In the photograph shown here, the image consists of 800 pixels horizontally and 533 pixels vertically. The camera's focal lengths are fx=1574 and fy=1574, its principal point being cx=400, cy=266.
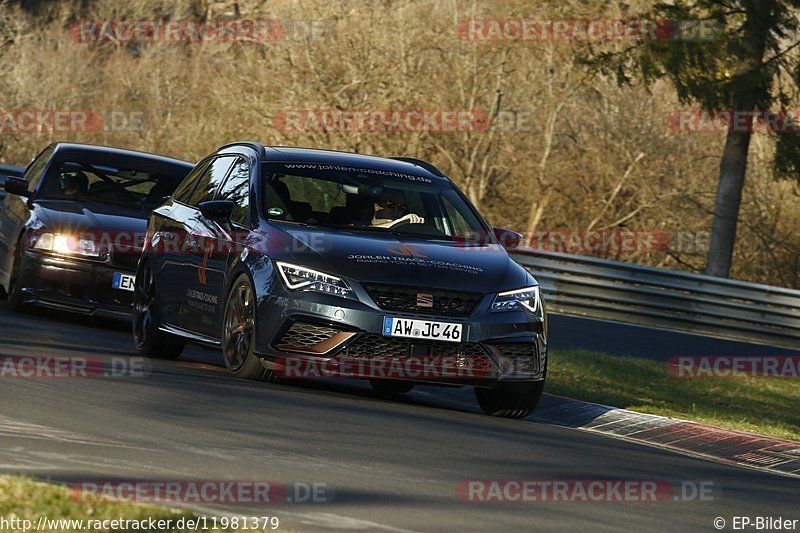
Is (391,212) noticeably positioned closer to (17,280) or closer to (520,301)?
(520,301)

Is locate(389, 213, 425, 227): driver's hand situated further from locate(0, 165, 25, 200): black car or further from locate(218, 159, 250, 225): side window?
locate(0, 165, 25, 200): black car

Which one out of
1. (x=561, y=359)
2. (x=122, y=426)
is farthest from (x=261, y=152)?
(x=561, y=359)

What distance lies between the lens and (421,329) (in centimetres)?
1001

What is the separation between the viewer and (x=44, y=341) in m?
12.4

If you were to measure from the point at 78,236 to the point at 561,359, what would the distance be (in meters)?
4.91

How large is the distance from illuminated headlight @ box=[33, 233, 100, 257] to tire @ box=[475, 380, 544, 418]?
14.6 ft

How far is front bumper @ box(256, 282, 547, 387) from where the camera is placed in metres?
9.99

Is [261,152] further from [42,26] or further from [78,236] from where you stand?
[42,26]

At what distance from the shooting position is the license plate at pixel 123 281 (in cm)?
1390

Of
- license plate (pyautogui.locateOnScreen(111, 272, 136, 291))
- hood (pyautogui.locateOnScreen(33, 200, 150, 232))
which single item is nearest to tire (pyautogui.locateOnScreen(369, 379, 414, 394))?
license plate (pyautogui.locateOnScreen(111, 272, 136, 291))
